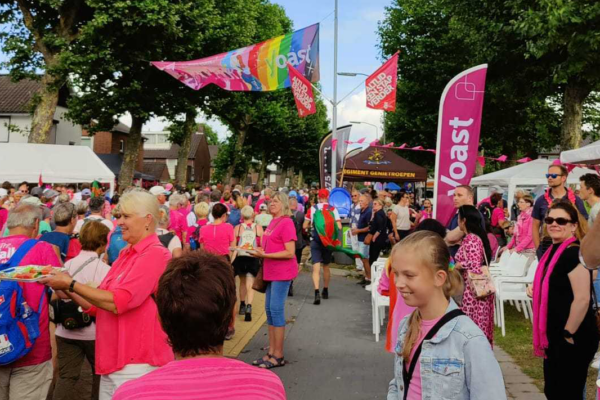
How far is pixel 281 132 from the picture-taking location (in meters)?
46.0

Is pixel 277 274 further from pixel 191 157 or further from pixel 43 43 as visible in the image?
pixel 191 157

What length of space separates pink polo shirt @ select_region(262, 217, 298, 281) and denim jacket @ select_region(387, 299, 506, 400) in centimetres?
435

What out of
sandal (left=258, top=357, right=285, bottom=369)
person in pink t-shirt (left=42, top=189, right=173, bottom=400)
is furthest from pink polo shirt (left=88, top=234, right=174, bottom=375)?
sandal (left=258, top=357, right=285, bottom=369)

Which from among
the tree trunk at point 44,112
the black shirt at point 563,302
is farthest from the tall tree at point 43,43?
the black shirt at point 563,302

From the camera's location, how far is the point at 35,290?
400 centimetres

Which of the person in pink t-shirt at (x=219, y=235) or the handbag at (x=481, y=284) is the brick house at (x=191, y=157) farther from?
the handbag at (x=481, y=284)

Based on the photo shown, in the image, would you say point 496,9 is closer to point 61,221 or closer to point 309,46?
point 309,46

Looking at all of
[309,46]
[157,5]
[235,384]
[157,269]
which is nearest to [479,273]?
[157,269]

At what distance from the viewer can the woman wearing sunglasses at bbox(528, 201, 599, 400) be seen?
406 centimetres

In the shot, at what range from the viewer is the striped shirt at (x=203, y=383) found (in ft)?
5.36

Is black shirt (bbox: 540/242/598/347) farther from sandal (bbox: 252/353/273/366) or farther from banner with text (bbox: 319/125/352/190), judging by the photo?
banner with text (bbox: 319/125/352/190)

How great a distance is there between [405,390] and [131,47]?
22580 mm

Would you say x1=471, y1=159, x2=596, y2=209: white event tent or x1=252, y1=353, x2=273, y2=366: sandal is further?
x1=471, y1=159, x2=596, y2=209: white event tent

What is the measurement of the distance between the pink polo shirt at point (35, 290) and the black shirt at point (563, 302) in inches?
140
